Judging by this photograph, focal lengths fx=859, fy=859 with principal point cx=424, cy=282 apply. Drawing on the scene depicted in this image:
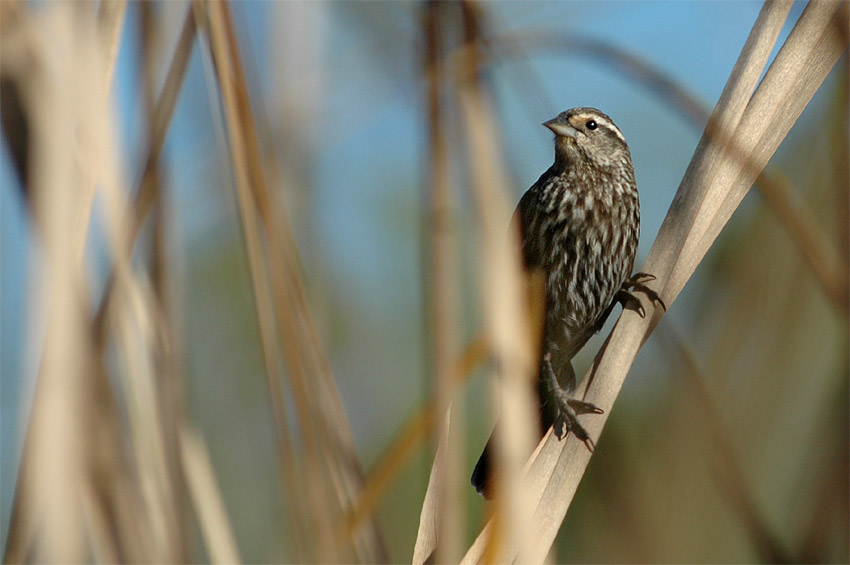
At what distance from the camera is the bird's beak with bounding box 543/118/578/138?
9.73 feet

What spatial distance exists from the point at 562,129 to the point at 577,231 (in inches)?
16.0

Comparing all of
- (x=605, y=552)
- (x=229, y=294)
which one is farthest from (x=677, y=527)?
(x=229, y=294)

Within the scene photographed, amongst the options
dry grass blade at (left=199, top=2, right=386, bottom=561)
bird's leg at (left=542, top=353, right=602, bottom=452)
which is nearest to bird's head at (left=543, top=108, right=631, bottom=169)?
bird's leg at (left=542, top=353, right=602, bottom=452)

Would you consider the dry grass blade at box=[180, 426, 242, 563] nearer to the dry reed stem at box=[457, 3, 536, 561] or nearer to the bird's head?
the dry reed stem at box=[457, 3, 536, 561]

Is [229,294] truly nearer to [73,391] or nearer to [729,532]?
[729,532]

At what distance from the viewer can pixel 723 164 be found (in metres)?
1.39

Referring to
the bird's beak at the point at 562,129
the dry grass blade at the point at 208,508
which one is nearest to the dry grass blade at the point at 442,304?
the dry grass blade at the point at 208,508

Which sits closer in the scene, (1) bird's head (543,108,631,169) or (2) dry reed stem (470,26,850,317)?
(2) dry reed stem (470,26,850,317)

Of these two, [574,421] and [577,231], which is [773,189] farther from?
[577,231]

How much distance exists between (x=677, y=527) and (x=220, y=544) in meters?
1.95

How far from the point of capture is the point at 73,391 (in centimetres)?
110

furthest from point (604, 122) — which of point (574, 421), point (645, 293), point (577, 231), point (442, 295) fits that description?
point (442, 295)

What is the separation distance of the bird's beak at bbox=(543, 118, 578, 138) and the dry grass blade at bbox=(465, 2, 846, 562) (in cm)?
156

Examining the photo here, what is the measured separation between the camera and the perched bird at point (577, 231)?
274 cm
